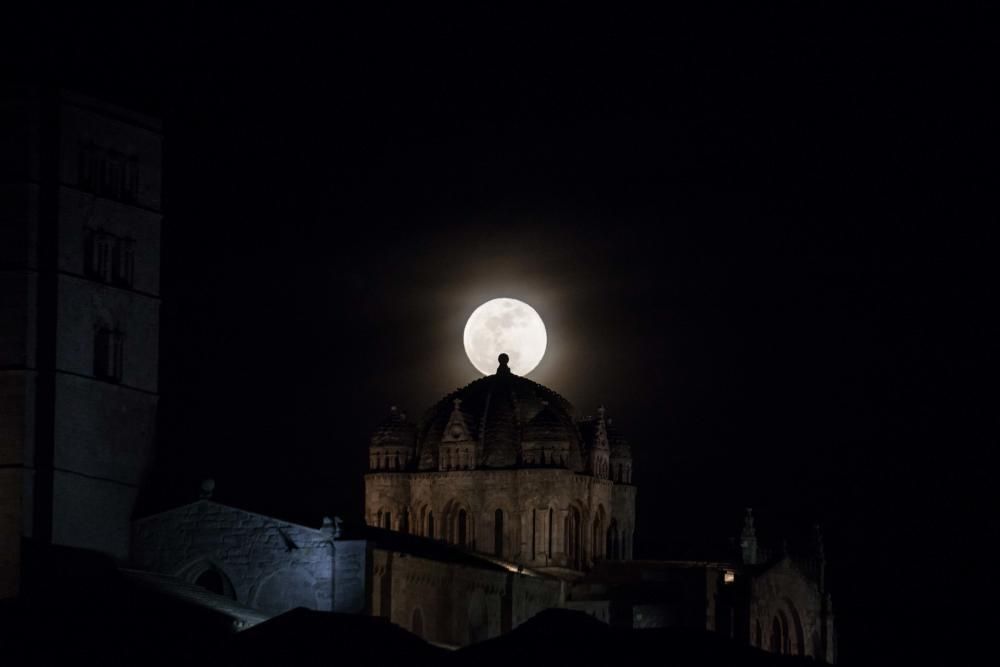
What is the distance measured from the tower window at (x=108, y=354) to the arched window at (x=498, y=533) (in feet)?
61.4

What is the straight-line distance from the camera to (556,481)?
3354 inches

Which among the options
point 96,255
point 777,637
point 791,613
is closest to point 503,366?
point 791,613

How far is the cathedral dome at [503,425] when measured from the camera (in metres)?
85.2

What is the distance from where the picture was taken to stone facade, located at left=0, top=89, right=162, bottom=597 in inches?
2660

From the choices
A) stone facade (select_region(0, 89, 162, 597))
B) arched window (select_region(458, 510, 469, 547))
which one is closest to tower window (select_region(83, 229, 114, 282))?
stone facade (select_region(0, 89, 162, 597))

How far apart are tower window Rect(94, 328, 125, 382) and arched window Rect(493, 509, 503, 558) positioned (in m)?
18.7

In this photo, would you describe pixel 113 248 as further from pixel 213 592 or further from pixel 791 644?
pixel 791 644

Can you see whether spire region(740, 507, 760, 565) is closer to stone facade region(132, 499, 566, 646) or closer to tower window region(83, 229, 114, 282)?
stone facade region(132, 499, 566, 646)

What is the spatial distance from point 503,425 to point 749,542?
27.8 ft

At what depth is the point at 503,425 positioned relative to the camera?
86.1 metres

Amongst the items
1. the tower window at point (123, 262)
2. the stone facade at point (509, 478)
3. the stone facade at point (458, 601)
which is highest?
the tower window at point (123, 262)

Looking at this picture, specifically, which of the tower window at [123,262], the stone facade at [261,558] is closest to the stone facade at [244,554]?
the stone facade at [261,558]

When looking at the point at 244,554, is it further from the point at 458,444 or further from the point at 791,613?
the point at 791,613

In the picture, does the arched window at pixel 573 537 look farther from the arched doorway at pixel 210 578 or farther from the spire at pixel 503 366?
the arched doorway at pixel 210 578
